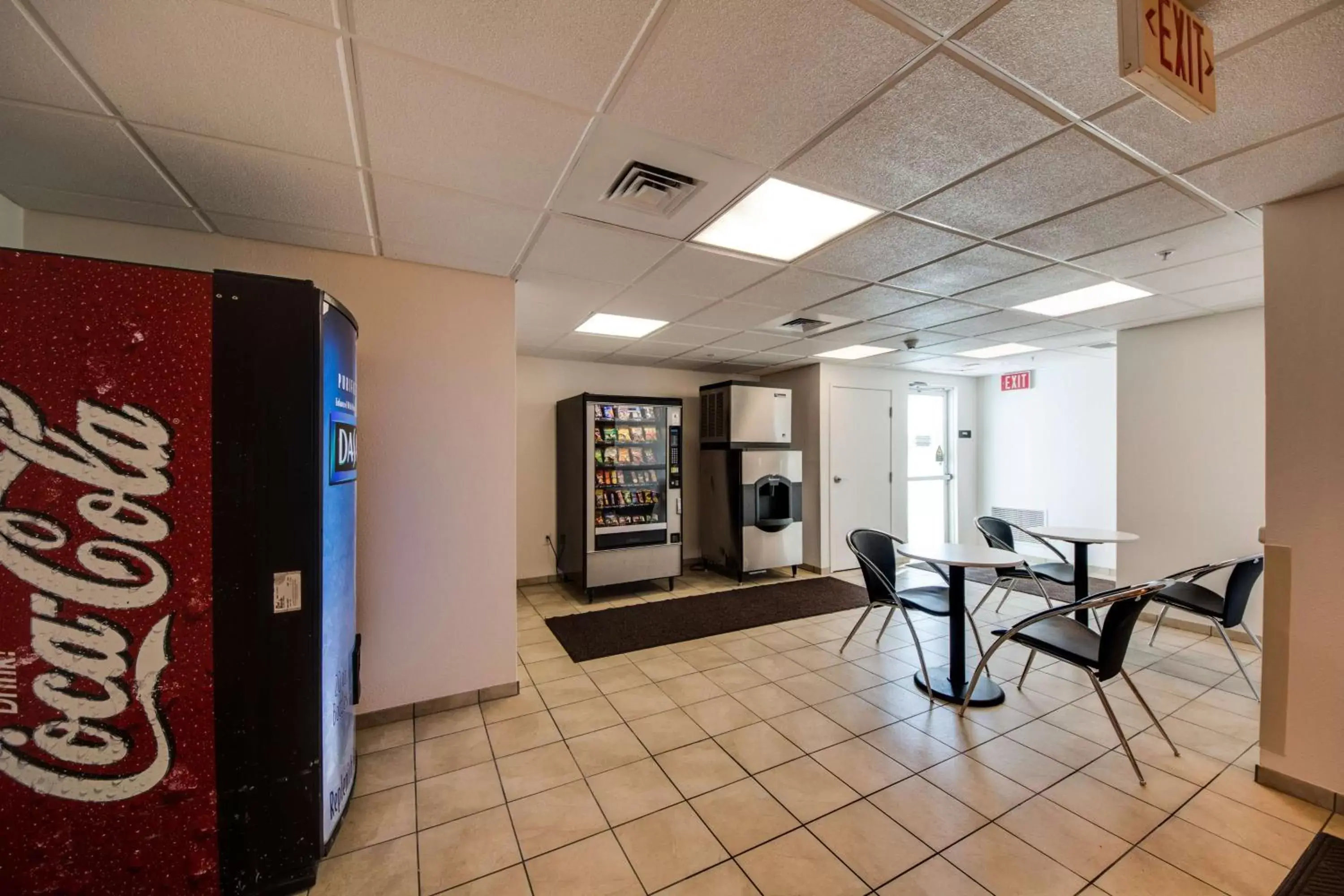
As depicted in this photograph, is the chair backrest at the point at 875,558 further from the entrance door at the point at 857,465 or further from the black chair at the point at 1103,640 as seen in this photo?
the entrance door at the point at 857,465

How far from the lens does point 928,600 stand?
3.34 metres

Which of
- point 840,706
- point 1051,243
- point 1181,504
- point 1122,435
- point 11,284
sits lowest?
point 840,706

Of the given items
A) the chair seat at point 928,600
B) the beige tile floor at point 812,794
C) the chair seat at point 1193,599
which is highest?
the chair seat at point 1193,599

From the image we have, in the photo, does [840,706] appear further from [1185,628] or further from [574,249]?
[1185,628]

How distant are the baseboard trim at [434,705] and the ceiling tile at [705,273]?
2.59 metres

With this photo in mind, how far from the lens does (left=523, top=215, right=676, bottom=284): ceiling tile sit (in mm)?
2400

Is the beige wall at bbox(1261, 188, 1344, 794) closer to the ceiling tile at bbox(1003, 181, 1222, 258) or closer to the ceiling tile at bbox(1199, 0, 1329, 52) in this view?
the ceiling tile at bbox(1003, 181, 1222, 258)

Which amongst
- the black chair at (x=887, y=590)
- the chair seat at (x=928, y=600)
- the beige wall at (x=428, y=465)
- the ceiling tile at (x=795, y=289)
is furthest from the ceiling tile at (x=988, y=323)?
the beige wall at (x=428, y=465)

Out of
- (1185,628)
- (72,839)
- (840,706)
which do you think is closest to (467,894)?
(72,839)

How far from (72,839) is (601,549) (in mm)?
3691

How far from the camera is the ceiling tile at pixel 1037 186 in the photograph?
1.80m

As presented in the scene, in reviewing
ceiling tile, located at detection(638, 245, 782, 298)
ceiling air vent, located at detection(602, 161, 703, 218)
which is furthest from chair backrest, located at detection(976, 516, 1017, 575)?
ceiling air vent, located at detection(602, 161, 703, 218)

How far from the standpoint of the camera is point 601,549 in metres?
5.05

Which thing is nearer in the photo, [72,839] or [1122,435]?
[72,839]
